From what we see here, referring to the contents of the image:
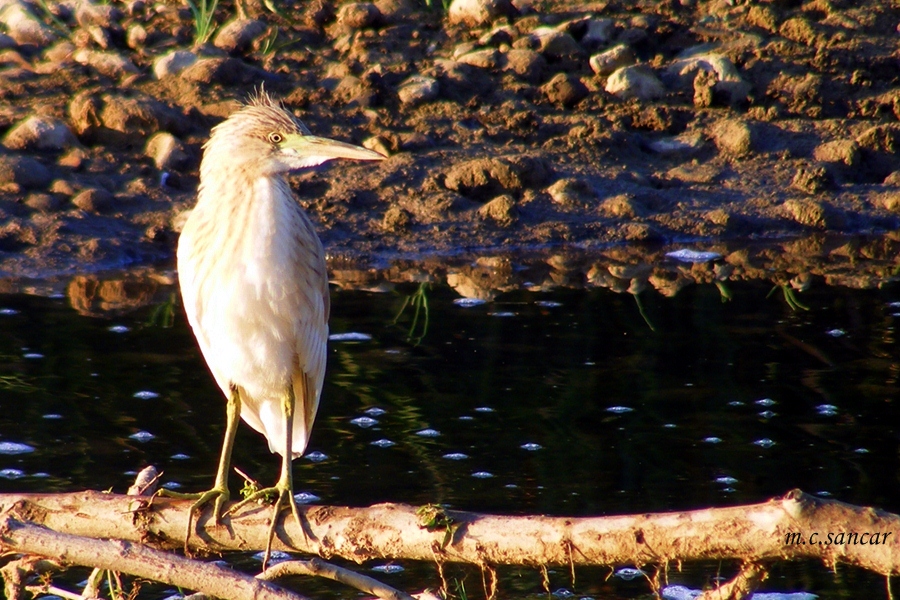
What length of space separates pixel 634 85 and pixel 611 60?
0.31 meters

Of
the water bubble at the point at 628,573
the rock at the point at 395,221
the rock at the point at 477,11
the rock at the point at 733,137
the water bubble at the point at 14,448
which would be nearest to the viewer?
the water bubble at the point at 628,573

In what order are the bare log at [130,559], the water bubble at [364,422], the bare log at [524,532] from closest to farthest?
1. the bare log at [524,532]
2. the bare log at [130,559]
3. the water bubble at [364,422]

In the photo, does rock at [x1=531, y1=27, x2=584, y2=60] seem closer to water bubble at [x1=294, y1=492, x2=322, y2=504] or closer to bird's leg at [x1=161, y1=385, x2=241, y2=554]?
water bubble at [x1=294, y1=492, x2=322, y2=504]

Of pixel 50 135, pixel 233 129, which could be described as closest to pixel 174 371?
pixel 233 129

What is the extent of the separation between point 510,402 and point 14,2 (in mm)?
6350

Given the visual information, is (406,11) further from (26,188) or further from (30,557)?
(30,557)

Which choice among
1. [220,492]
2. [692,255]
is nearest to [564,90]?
[692,255]

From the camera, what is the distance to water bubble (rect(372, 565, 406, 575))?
174 inches

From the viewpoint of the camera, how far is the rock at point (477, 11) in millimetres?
10219

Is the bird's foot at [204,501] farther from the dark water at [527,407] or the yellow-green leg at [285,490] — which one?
the dark water at [527,407]

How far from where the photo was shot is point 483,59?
980 centimetres

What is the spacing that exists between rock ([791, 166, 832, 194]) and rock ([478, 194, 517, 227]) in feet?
7.16

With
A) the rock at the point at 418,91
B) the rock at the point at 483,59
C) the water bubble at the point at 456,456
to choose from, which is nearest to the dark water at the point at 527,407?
the water bubble at the point at 456,456

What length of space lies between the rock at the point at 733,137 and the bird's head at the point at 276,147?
237 inches
